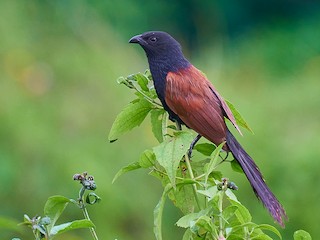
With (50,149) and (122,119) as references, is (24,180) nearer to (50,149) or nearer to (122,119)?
(50,149)

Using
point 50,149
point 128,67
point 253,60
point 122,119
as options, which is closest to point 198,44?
point 253,60

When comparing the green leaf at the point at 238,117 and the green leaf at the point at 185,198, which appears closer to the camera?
the green leaf at the point at 185,198

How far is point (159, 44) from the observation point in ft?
8.48

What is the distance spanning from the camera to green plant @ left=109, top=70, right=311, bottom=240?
1476 millimetres

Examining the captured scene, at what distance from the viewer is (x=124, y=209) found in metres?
5.12

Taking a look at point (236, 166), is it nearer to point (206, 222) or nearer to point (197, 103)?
point (197, 103)

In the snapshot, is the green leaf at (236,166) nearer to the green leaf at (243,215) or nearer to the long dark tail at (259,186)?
the long dark tail at (259,186)

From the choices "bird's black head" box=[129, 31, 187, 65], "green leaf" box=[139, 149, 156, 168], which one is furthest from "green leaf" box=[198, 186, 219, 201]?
"bird's black head" box=[129, 31, 187, 65]

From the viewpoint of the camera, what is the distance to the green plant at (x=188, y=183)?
4.84 feet

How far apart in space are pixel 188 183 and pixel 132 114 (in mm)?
285

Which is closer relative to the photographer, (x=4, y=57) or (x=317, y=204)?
(x=317, y=204)

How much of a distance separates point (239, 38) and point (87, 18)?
2.96 metres

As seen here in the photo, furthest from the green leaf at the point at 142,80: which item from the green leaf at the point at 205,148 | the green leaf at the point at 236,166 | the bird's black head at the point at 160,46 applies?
the bird's black head at the point at 160,46

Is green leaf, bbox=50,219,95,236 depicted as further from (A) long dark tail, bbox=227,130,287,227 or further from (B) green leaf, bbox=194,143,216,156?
(A) long dark tail, bbox=227,130,287,227
